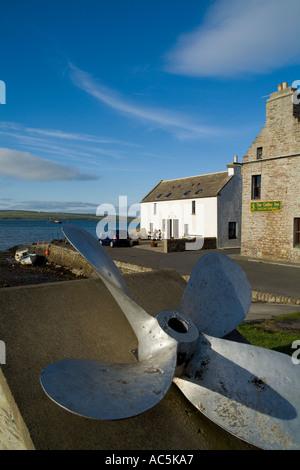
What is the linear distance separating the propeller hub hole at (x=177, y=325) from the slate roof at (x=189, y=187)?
79.9ft

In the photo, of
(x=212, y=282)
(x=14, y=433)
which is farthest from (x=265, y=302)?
(x=14, y=433)

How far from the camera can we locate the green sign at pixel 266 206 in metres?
18.4

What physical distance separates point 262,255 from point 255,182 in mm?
4472

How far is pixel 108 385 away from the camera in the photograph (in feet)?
7.89

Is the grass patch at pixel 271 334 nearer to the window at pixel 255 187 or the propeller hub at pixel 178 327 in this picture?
the propeller hub at pixel 178 327

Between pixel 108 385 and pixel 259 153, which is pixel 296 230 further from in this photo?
pixel 108 385

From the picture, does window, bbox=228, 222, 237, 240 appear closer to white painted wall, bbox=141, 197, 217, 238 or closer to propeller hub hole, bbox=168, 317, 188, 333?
white painted wall, bbox=141, 197, 217, 238

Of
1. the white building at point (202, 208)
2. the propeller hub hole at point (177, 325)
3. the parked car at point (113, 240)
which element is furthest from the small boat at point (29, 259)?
the propeller hub hole at point (177, 325)

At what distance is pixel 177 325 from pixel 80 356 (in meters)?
1.14

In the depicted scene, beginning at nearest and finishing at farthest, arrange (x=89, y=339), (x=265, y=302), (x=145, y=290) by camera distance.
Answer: (x=89, y=339) → (x=145, y=290) → (x=265, y=302)

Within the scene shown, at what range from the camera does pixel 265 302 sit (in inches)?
446

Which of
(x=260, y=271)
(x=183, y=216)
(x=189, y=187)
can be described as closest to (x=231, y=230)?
(x=183, y=216)
